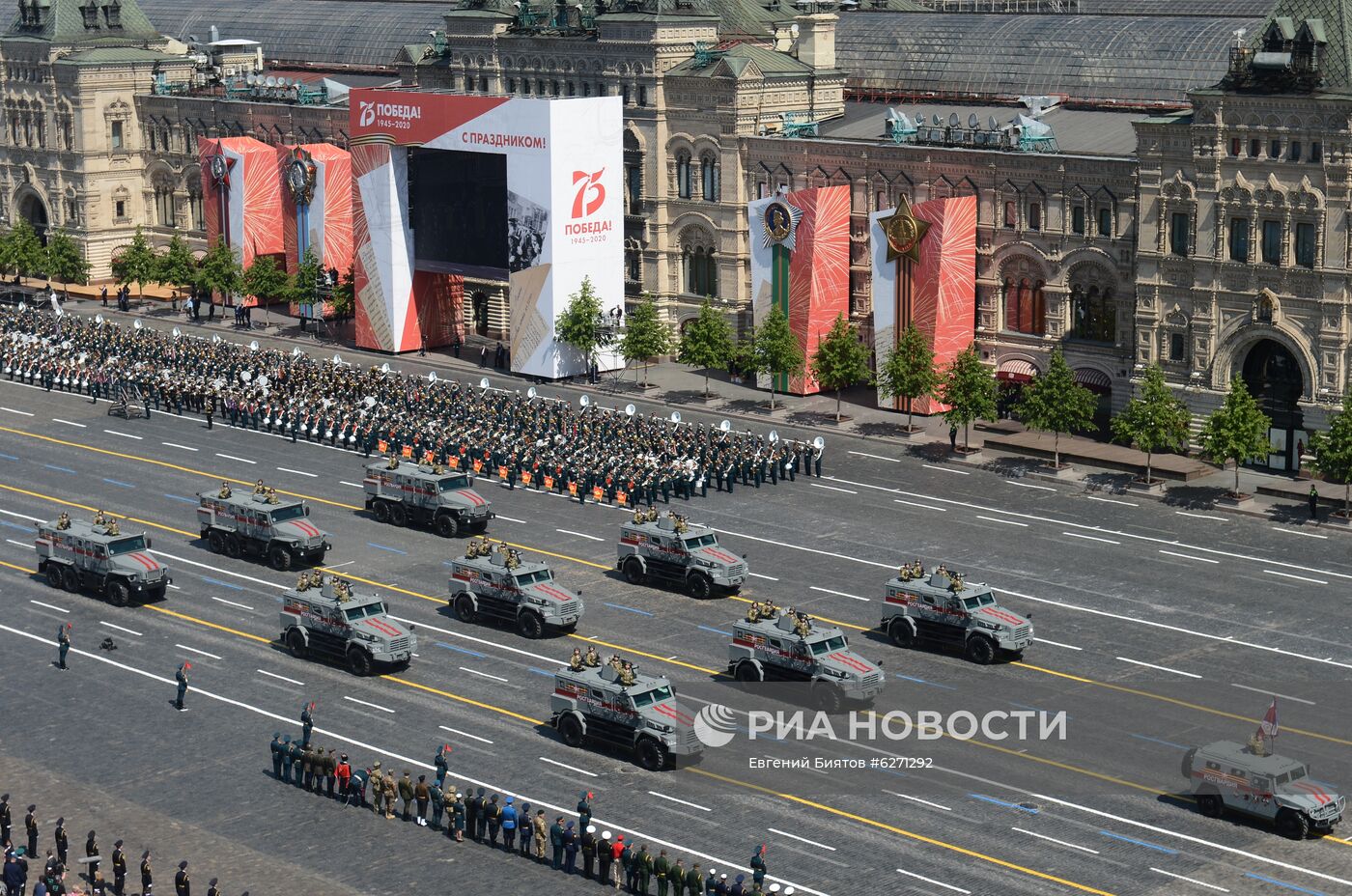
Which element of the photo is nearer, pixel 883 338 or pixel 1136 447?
pixel 1136 447

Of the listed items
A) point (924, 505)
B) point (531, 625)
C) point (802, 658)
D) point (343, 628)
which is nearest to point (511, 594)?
point (531, 625)

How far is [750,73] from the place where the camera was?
127938 mm

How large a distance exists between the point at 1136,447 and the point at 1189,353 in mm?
6484

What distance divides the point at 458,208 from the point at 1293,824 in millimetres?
83184

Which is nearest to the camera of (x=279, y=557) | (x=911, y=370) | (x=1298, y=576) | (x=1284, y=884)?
(x=1284, y=884)

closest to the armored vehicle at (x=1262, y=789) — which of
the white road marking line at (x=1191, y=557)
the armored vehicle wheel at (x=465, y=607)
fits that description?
the white road marking line at (x=1191, y=557)

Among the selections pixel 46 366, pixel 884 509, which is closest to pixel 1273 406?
pixel 884 509

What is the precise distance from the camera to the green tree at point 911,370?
11362 centimetres

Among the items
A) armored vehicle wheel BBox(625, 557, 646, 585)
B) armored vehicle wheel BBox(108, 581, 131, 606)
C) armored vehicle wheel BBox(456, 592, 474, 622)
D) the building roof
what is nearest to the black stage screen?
A: the building roof

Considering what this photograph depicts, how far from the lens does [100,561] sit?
87062 millimetres

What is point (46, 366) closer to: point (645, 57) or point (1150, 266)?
point (645, 57)

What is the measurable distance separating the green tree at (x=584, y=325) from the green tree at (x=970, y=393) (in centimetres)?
2639

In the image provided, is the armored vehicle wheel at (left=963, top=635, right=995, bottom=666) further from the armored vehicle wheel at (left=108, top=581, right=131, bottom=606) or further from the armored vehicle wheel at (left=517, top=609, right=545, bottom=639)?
the armored vehicle wheel at (left=108, top=581, right=131, bottom=606)

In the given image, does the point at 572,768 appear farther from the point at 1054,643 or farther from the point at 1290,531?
the point at 1290,531
